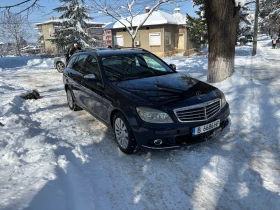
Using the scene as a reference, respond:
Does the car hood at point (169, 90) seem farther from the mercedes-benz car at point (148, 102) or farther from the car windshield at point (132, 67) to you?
the car windshield at point (132, 67)

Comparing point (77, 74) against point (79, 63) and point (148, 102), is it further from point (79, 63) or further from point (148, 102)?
point (148, 102)

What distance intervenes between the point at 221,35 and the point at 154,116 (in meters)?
4.33

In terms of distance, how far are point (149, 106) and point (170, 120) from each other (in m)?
0.35

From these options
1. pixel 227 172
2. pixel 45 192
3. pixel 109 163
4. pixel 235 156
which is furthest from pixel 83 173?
pixel 235 156

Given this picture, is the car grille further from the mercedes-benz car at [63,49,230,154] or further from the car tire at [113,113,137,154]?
the car tire at [113,113,137,154]

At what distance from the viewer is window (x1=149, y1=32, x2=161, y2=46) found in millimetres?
26773

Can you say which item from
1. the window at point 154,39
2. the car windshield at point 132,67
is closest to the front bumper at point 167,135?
the car windshield at point 132,67

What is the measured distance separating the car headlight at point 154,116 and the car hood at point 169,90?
0.41ft

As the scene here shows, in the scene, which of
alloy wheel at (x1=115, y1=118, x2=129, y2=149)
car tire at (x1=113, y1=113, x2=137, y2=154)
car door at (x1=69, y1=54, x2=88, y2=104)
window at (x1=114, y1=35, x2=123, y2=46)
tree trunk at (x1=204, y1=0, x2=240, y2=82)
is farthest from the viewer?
window at (x1=114, y1=35, x2=123, y2=46)

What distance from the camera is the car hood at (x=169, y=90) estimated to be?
11.1ft

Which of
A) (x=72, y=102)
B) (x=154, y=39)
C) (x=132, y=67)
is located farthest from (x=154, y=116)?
(x=154, y=39)

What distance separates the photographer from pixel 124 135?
144 inches

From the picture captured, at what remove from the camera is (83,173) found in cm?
328

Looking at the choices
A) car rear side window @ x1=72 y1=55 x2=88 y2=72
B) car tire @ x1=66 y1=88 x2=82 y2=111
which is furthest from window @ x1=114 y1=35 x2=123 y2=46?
car rear side window @ x1=72 y1=55 x2=88 y2=72
